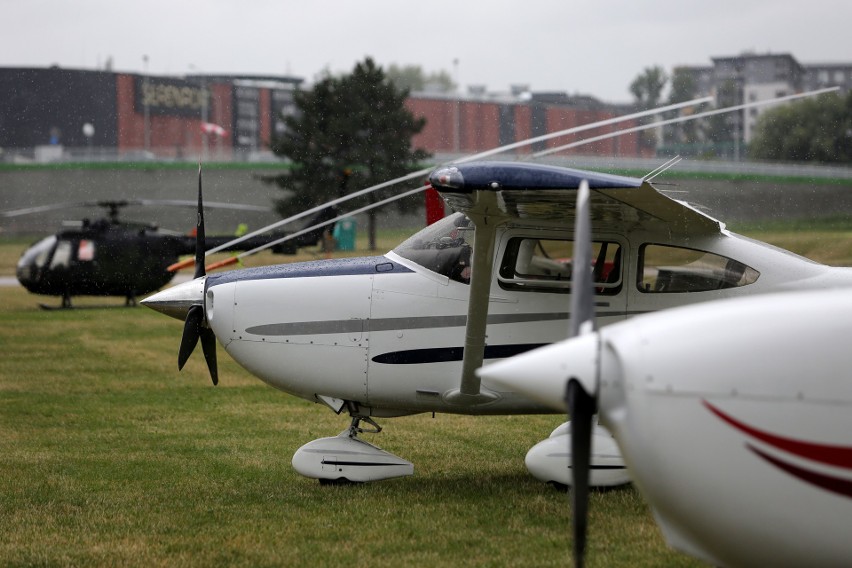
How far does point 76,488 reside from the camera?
830 centimetres

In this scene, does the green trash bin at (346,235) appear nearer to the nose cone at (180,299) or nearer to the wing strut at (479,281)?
the nose cone at (180,299)

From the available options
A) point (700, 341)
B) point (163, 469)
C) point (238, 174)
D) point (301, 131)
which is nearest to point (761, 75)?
point (301, 131)

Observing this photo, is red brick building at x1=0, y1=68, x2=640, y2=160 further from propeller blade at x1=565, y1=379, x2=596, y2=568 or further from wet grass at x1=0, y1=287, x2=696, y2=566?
propeller blade at x1=565, y1=379, x2=596, y2=568

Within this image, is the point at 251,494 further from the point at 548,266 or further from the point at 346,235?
the point at 346,235

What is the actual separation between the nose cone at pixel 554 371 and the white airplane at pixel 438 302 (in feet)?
10.4

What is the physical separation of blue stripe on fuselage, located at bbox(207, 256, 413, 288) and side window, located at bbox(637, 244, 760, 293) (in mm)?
1708

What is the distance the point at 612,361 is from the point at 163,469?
577 cm

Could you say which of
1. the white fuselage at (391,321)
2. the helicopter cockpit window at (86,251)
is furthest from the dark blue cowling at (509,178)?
the helicopter cockpit window at (86,251)

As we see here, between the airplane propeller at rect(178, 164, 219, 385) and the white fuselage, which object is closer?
Result: the white fuselage

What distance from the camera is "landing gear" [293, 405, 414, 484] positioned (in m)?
8.10

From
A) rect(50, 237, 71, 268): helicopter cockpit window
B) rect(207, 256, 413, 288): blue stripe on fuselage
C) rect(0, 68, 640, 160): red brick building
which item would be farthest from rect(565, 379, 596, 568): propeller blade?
rect(0, 68, 640, 160): red brick building

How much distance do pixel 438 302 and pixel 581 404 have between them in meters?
3.65

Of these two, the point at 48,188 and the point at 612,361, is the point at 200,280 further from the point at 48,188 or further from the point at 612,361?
the point at 48,188

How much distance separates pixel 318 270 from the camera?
8.03 meters
